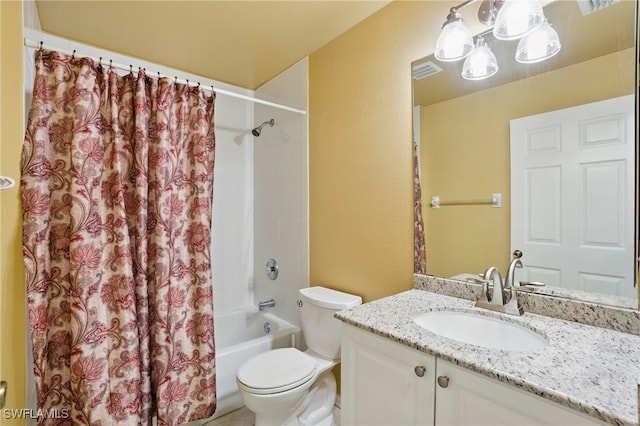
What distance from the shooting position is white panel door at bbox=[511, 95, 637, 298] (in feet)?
3.06

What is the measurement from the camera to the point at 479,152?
1284 millimetres

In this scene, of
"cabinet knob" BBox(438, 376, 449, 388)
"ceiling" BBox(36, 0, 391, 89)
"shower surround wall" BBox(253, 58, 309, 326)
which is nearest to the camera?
"cabinet knob" BBox(438, 376, 449, 388)

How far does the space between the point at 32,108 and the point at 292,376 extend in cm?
167

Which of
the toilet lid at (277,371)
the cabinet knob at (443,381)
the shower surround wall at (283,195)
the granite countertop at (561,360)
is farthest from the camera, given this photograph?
the shower surround wall at (283,195)

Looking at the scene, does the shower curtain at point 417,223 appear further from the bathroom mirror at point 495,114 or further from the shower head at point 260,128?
the shower head at point 260,128

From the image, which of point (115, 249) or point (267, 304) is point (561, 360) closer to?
point (115, 249)

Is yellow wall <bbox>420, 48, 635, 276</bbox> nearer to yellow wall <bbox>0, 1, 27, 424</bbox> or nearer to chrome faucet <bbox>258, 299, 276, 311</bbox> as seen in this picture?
chrome faucet <bbox>258, 299, 276, 311</bbox>

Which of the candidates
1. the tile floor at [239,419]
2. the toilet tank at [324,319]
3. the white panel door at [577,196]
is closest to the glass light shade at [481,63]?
the white panel door at [577,196]

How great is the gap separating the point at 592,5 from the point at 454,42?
1.44 feet

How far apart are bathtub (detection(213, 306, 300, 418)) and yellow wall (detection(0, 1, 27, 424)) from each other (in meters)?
0.89

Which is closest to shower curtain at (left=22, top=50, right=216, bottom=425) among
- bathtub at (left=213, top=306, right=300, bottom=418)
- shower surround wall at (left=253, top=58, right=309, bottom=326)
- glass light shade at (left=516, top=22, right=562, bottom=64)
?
bathtub at (left=213, top=306, right=300, bottom=418)

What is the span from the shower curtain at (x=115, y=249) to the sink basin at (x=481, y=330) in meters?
1.14

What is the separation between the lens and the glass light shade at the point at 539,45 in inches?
41.9

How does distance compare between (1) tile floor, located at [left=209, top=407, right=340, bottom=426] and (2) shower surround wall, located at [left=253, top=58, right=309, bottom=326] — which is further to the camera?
(2) shower surround wall, located at [left=253, top=58, right=309, bottom=326]
